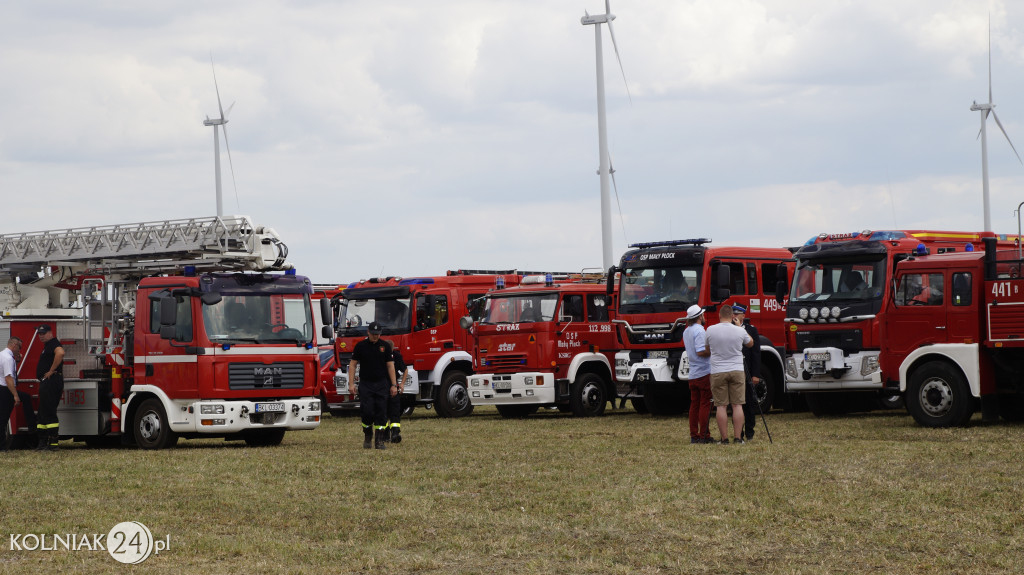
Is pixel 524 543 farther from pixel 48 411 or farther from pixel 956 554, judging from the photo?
pixel 48 411

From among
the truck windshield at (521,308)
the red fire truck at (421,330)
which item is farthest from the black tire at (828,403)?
the red fire truck at (421,330)

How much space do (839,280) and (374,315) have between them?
8.87m

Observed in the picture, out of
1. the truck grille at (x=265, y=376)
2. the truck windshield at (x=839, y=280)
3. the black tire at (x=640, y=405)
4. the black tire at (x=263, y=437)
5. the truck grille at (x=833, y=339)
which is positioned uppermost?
the truck windshield at (x=839, y=280)

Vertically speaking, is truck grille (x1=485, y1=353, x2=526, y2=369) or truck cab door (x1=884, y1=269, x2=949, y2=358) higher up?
truck cab door (x1=884, y1=269, x2=949, y2=358)

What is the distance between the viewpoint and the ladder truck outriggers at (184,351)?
671 inches

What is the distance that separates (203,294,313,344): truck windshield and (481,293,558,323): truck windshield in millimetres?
6144

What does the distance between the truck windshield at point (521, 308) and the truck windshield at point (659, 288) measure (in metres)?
1.64

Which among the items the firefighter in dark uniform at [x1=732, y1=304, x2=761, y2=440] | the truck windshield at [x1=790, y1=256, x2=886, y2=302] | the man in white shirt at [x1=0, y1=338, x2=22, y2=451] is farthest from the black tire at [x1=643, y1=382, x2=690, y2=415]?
the man in white shirt at [x1=0, y1=338, x2=22, y2=451]

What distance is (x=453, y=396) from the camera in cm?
2452

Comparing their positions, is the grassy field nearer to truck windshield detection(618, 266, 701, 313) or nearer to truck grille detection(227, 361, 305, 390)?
truck grille detection(227, 361, 305, 390)

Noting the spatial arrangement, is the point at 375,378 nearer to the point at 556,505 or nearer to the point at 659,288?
the point at 556,505

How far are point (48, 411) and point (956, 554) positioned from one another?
42.8ft

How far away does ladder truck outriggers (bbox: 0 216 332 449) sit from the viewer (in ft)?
55.9

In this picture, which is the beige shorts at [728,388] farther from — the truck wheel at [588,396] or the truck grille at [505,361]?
the truck grille at [505,361]
